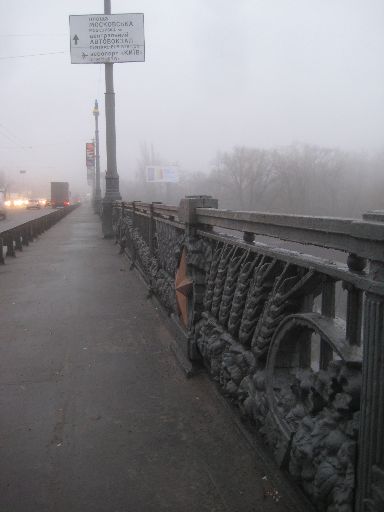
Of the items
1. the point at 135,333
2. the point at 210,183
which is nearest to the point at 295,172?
the point at 210,183

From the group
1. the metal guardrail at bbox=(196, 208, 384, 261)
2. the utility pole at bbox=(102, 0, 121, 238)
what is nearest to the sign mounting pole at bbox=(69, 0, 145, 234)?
the utility pole at bbox=(102, 0, 121, 238)

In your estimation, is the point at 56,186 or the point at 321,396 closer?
the point at 321,396

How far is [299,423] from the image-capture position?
83.2 inches

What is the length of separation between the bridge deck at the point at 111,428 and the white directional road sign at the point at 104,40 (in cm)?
1108

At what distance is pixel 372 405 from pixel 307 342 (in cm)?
67

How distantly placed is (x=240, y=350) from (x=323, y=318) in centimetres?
100

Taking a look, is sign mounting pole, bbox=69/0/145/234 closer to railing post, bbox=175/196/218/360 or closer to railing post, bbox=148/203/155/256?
railing post, bbox=148/203/155/256

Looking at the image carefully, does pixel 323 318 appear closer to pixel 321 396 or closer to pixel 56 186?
pixel 321 396

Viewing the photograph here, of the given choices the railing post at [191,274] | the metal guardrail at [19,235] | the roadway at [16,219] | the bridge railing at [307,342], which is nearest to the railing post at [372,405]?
the bridge railing at [307,342]

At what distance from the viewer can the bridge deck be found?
2.46 metres

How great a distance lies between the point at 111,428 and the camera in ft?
10.4

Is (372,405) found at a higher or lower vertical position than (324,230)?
lower

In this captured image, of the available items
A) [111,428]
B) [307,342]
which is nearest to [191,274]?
[111,428]

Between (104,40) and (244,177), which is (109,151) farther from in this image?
(244,177)
